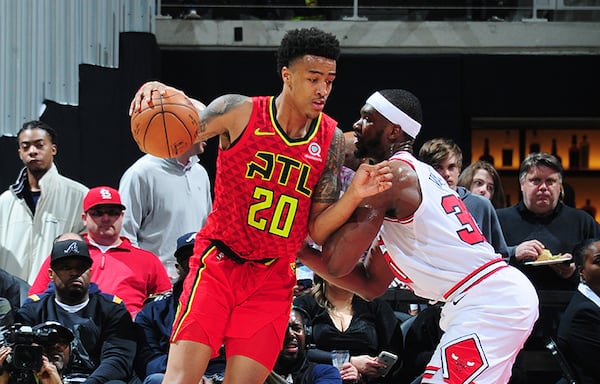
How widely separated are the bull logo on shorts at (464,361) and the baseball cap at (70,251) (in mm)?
2914

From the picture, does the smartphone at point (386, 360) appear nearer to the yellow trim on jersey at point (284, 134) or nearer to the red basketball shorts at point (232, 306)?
the red basketball shorts at point (232, 306)

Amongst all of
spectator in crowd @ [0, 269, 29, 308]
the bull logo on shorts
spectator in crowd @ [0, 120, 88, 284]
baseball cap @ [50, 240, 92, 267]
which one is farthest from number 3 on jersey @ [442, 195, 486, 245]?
spectator in crowd @ [0, 120, 88, 284]

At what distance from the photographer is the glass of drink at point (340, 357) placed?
22.8 ft

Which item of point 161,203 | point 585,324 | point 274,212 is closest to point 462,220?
point 274,212

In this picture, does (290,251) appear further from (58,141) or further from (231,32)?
(231,32)

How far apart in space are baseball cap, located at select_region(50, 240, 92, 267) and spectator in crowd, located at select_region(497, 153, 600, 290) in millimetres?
3097

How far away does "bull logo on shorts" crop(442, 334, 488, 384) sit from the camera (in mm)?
4738

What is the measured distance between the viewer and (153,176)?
800 centimetres

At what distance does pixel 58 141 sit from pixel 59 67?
847 millimetres

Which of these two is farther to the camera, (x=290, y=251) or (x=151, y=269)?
(x=151, y=269)

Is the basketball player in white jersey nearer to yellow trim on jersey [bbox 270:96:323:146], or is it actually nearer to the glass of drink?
yellow trim on jersey [bbox 270:96:323:146]

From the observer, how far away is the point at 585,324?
23.0 feet

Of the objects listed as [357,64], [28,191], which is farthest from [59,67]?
[357,64]

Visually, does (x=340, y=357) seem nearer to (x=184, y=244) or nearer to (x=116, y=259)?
(x=184, y=244)
